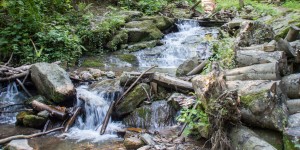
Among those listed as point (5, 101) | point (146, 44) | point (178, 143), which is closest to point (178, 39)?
point (146, 44)

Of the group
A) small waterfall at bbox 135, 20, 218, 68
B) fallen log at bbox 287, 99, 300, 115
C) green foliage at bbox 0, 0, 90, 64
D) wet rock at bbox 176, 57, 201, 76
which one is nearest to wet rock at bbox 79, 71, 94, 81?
green foliage at bbox 0, 0, 90, 64

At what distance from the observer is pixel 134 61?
1122 cm

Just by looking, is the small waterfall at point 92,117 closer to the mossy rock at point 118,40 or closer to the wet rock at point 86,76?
the wet rock at point 86,76

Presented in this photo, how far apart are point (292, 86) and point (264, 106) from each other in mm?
1015

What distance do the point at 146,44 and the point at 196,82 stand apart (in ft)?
25.3

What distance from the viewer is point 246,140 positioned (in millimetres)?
3830

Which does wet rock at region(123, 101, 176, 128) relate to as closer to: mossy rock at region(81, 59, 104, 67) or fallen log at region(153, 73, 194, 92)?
fallen log at region(153, 73, 194, 92)

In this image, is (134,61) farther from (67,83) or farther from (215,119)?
(215,119)

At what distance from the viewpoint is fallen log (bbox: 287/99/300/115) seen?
4273 mm

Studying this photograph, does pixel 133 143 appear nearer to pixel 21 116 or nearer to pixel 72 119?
pixel 72 119

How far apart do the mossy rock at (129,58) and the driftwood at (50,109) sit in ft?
15.4

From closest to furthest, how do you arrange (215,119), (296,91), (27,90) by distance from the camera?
(215,119), (296,91), (27,90)

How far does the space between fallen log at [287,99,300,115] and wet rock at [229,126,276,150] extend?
0.77m

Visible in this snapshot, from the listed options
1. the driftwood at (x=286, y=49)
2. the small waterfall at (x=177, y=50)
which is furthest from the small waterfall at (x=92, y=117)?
the small waterfall at (x=177, y=50)
